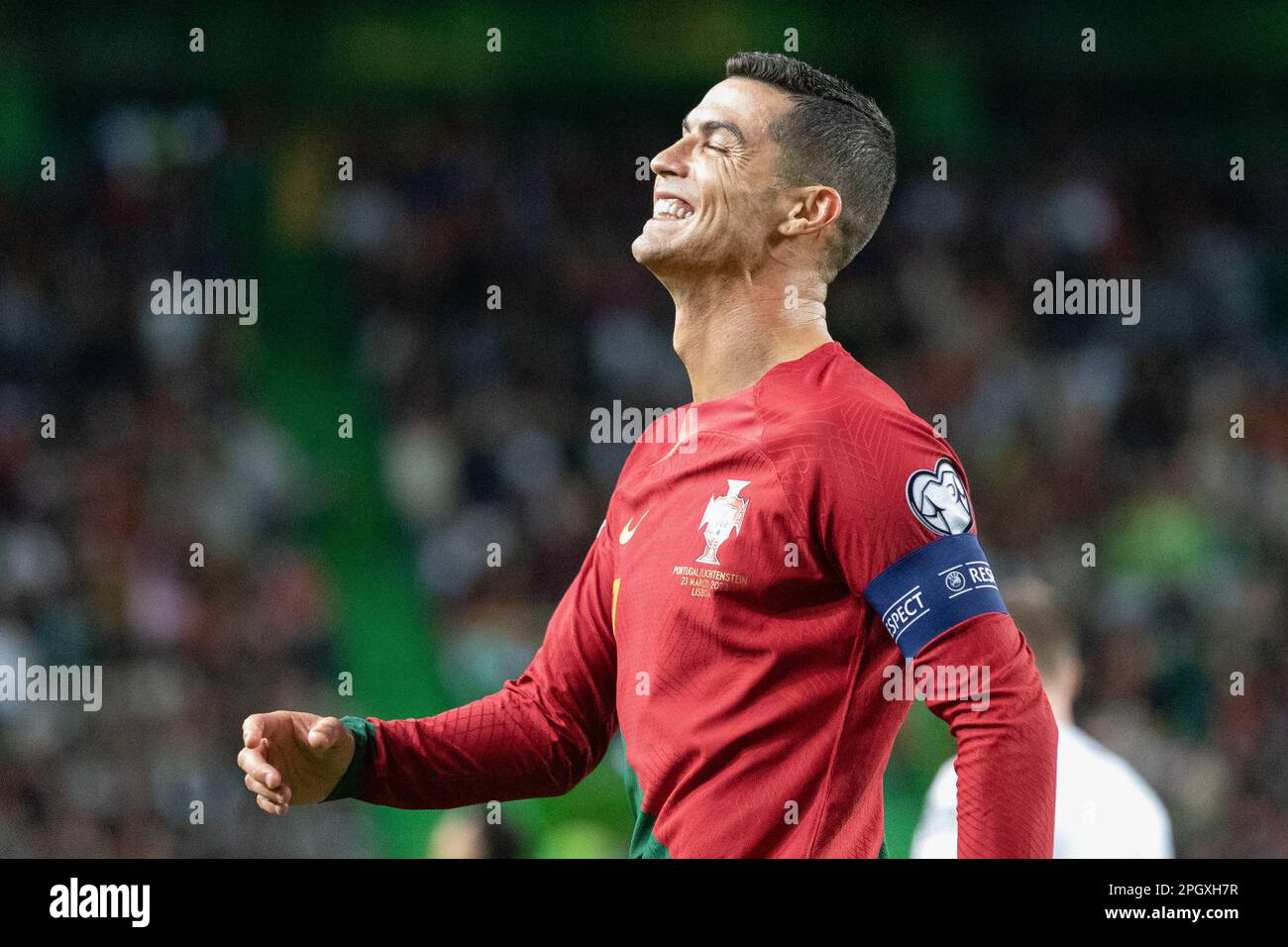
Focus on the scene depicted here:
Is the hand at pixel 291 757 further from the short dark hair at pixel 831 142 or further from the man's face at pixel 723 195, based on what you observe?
the short dark hair at pixel 831 142

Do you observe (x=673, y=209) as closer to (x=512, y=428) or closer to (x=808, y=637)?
(x=808, y=637)

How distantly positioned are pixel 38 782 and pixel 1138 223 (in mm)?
6989

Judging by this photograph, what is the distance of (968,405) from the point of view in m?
8.53

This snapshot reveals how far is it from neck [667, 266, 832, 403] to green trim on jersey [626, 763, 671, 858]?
663mm

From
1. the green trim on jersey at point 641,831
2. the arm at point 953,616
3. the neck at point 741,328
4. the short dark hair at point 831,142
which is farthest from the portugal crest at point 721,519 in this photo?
the short dark hair at point 831,142

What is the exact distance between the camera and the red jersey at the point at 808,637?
220cm

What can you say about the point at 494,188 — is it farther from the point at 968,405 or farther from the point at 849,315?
the point at 968,405

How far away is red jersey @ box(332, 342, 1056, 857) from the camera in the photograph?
2.20 m

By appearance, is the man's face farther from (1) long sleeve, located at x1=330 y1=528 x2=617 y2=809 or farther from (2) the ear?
(1) long sleeve, located at x1=330 y1=528 x2=617 y2=809

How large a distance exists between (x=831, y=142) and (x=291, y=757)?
1399 millimetres

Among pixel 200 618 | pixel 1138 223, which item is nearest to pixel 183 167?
pixel 200 618

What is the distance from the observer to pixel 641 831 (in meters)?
2.53

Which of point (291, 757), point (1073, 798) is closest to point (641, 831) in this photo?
point (291, 757)

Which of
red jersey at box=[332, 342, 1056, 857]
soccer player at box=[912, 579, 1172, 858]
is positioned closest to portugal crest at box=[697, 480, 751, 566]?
red jersey at box=[332, 342, 1056, 857]
